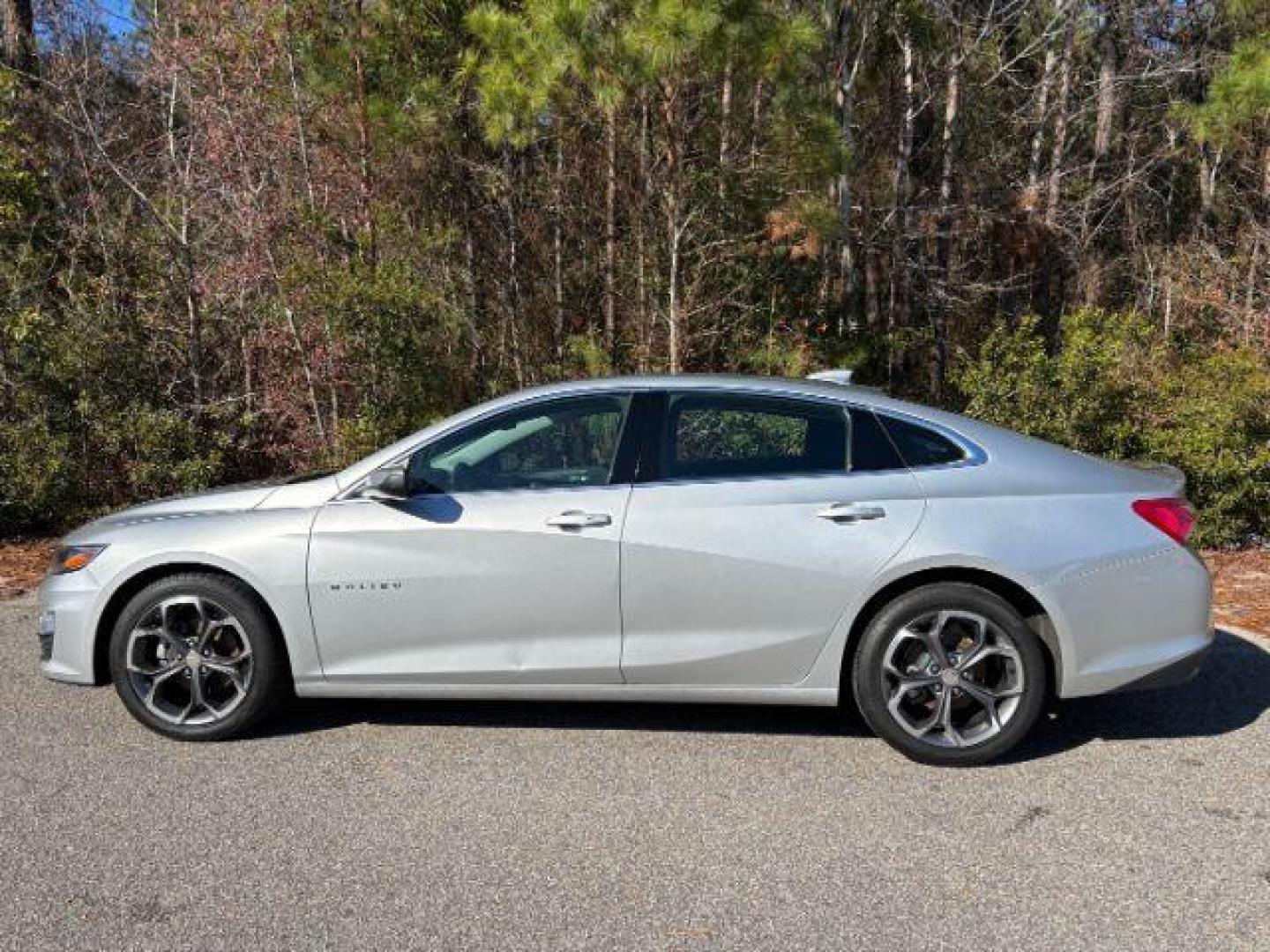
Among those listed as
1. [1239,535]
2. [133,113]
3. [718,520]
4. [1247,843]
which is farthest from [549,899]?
[133,113]

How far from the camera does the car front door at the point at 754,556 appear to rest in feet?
13.5

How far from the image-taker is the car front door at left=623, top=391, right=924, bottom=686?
4.11 metres

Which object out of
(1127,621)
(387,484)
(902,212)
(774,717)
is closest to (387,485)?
(387,484)

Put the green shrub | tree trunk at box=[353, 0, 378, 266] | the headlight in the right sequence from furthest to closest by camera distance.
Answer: tree trunk at box=[353, 0, 378, 266] < the green shrub < the headlight

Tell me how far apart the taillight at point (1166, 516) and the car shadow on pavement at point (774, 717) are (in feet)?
2.97

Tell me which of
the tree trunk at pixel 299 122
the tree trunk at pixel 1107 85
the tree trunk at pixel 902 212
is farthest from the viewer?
the tree trunk at pixel 1107 85

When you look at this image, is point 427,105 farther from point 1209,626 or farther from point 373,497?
point 1209,626

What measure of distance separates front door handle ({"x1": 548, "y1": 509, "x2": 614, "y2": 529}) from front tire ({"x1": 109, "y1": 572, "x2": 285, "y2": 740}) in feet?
4.22

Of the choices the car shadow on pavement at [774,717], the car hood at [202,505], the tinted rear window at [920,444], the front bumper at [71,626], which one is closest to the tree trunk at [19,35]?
the car hood at [202,505]

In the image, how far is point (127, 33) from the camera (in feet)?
36.3

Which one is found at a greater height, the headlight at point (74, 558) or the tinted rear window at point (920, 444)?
the tinted rear window at point (920, 444)

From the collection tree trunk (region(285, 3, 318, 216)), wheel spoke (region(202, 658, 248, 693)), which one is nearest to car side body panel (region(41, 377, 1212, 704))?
wheel spoke (region(202, 658, 248, 693))

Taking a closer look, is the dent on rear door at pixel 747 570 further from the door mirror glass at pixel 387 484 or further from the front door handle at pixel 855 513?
the door mirror glass at pixel 387 484

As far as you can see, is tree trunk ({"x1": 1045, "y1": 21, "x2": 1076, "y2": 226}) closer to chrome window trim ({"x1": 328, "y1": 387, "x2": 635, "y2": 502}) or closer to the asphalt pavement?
the asphalt pavement
